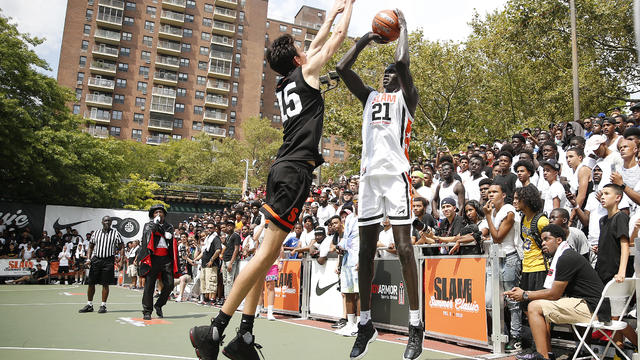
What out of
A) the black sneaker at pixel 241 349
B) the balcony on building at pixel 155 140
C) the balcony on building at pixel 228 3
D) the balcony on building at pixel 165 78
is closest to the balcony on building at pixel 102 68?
the balcony on building at pixel 165 78

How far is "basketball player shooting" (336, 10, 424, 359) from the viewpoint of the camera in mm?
4152

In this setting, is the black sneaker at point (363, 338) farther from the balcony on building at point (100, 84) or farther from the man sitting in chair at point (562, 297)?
the balcony on building at point (100, 84)

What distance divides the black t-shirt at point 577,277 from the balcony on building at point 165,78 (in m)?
72.5

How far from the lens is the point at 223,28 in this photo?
248 ft

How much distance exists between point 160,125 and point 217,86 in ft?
36.4

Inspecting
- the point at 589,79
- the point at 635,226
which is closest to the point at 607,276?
the point at 635,226

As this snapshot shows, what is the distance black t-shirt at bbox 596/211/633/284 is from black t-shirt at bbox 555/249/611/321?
0.46 m

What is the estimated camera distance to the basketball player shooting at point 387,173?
13.6 feet

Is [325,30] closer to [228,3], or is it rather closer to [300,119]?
[300,119]

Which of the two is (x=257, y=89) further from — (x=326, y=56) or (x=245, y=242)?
(x=326, y=56)

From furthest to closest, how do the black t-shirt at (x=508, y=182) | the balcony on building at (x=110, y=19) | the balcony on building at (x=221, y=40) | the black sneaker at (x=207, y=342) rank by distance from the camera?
the balcony on building at (x=221, y=40), the balcony on building at (x=110, y=19), the black t-shirt at (x=508, y=182), the black sneaker at (x=207, y=342)

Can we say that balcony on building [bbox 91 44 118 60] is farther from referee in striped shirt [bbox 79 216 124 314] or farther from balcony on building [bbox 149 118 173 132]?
referee in striped shirt [bbox 79 216 124 314]

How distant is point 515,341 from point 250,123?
58.9 meters

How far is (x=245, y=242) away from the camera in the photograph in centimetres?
1285
